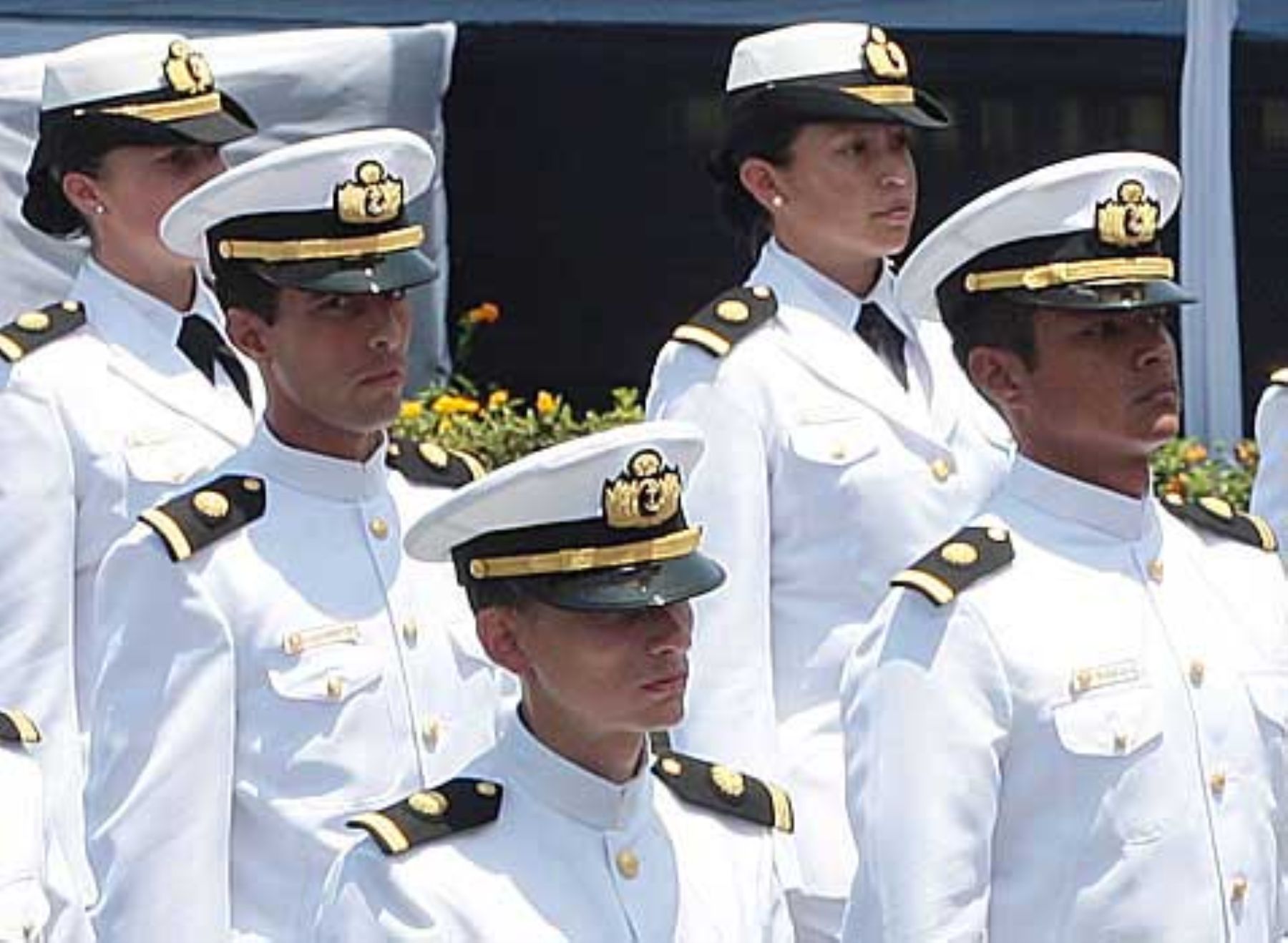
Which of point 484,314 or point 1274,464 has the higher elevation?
point 1274,464

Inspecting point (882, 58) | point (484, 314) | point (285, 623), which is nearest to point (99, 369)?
point (285, 623)

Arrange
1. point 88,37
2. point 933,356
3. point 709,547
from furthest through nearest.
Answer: point 88,37 → point 933,356 → point 709,547

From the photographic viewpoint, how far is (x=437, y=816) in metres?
4.46

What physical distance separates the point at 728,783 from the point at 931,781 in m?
→ 0.25

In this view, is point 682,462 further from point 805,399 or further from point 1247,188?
point 1247,188

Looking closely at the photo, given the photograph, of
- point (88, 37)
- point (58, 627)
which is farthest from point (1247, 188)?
point (58, 627)

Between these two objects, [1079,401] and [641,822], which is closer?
[641,822]

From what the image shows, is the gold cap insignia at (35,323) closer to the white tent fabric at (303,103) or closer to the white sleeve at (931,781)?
the white sleeve at (931,781)

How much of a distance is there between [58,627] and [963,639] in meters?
1.83

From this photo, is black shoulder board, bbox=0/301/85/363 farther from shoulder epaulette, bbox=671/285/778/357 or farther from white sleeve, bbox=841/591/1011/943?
white sleeve, bbox=841/591/1011/943

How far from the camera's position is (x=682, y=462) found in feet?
15.2

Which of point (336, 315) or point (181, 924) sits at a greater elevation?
point (336, 315)

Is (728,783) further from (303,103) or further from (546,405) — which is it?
(303,103)

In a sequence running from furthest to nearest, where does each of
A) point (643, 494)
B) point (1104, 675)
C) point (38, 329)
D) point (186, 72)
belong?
point (186, 72)
point (38, 329)
point (1104, 675)
point (643, 494)
